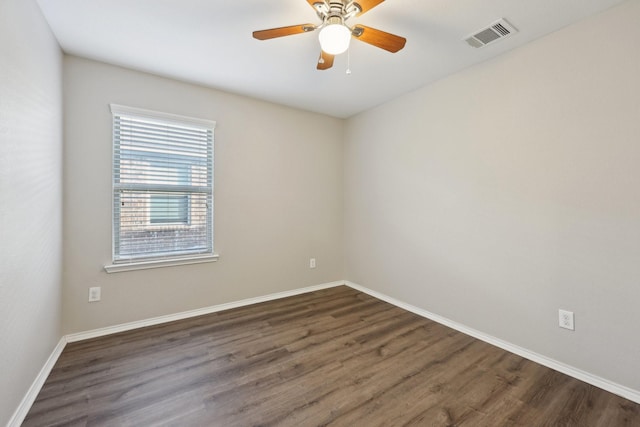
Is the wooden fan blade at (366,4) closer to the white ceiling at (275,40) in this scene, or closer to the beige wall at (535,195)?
the white ceiling at (275,40)

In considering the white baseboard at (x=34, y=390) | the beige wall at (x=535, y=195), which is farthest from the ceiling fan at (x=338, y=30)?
the white baseboard at (x=34, y=390)

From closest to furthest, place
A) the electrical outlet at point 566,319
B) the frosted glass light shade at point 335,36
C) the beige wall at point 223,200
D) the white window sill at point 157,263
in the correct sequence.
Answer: the frosted glass light shade at point 335,36 < the electrical outlet at point 566,319 < the beige wall at point 223,200 < the white window sill at point 157,263

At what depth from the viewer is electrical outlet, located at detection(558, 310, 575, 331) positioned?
198 cm

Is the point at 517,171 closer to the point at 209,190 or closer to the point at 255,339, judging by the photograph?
the point at 255,339

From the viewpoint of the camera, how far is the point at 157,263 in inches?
107

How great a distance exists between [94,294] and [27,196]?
4.01 ft

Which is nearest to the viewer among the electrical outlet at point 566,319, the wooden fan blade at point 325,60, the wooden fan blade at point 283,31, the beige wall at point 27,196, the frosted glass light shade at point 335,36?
the beige wall at point 27,196

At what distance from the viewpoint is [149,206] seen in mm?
2699

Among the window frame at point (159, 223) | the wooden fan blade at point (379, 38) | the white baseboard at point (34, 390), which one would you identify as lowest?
the white baseboard at point (34, 390)

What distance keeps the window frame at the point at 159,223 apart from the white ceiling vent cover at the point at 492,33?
255 centimetres

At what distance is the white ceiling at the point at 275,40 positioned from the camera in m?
1.80

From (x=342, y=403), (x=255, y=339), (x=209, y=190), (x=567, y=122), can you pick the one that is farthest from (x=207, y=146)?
(x=567, y=122)

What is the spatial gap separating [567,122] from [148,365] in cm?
357

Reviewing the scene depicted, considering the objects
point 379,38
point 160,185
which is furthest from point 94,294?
point 379,38
